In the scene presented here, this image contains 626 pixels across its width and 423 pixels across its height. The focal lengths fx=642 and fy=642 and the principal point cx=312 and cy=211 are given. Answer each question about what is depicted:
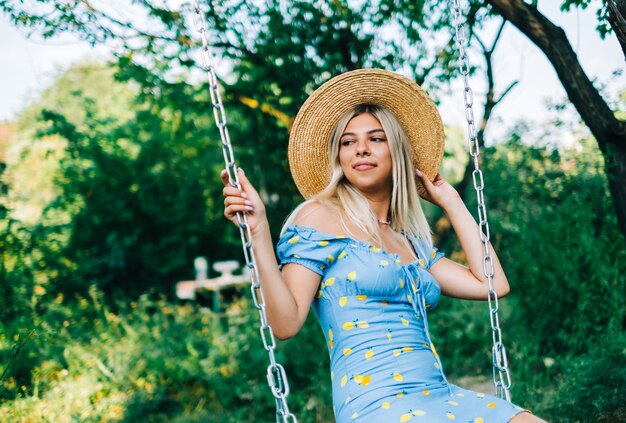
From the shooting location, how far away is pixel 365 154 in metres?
2.62

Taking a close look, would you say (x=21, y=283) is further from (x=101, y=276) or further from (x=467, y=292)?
(x=467, y=292)

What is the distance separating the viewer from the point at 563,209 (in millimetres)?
5234

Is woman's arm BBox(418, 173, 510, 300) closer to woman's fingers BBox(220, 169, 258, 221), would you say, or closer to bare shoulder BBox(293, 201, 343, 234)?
bare shoulder BBox(293, 201, 343, 234)

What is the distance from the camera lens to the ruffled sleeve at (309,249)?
233 cm

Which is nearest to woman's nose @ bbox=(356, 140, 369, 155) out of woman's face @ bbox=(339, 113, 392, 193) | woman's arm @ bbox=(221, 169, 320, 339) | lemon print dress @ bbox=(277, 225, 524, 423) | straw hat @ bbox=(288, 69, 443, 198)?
woman's face @ bbox=(339, 113, 392, 193)

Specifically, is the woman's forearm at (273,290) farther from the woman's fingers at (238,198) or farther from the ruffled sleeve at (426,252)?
the ruffled sleeve at (426,252)

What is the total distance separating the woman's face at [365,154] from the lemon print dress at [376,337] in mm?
326

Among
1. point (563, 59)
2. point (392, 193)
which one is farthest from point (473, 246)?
point (563, 59)

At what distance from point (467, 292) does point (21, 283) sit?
158 inches

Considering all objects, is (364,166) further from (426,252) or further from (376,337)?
(376,337)

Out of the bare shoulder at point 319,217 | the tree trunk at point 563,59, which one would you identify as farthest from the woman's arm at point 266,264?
the tree trunk at point 563,59

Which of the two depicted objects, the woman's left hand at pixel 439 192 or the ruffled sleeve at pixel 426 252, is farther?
the woman's left hand at pixel 439 192

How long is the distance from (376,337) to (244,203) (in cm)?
68

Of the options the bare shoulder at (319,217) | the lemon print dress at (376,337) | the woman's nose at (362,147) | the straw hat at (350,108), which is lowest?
the lemon print dress at (376,337)
